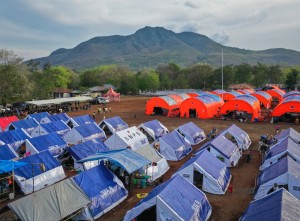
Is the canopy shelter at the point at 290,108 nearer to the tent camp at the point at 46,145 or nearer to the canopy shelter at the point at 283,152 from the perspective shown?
the canopy shelter at the point at 283,152

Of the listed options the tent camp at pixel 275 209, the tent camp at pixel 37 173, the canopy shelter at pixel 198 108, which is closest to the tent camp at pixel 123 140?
the tent camp at pixel 37 173

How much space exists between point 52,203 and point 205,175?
7.53m

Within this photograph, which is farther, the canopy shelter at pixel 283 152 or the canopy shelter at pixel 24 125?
the canopy shelter at pixel 24 125

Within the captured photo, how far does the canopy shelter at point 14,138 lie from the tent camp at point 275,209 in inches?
692

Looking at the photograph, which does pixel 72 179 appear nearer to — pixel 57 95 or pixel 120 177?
pixel 120 177

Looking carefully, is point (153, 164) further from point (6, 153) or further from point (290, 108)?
point (290, 108)

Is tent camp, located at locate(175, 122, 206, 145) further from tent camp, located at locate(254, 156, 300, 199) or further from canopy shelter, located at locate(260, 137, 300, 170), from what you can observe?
tent camp, located at locate(254, 156, 300, 199)

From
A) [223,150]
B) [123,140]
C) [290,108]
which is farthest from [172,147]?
[290,108]

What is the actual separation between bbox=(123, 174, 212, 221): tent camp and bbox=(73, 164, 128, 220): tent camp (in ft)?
6.16

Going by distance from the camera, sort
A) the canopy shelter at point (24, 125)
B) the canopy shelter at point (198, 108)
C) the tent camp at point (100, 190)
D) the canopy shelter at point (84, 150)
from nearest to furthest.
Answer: the tent camp at point (100, 190) < the canopy shelter at point (84, 150) < the canopy shelter at point (24, 125) < the canopy shelter at point (198, 108)

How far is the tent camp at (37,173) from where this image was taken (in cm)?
1527

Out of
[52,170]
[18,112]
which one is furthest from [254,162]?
[18,112]

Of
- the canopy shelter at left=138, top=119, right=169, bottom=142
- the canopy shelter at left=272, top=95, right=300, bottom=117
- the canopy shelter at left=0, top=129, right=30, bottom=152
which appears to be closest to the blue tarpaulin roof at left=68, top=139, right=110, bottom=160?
the canopy shelter at left=0, top=129, right=30, bottom=152

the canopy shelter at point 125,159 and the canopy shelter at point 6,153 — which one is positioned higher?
the canopy shelter at point 125,159
